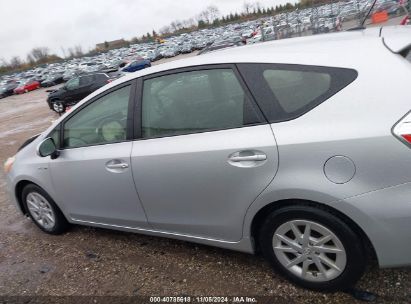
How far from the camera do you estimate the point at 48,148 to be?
11.1 ft

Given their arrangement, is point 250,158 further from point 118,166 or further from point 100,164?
point 100,164

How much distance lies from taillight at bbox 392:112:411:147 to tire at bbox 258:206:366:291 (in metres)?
0.57

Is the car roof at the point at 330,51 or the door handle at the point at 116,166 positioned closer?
the car roof at the point at 330,51

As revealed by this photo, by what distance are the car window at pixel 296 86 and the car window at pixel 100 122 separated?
1253mm

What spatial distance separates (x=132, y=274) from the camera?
3.03m

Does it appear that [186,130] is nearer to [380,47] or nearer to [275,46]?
[275,46]

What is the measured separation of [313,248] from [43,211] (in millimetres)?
2840

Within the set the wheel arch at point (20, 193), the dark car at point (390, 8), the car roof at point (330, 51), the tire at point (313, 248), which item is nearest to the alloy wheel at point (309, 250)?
the tire at point (313, 248)

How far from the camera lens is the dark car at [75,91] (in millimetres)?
16328

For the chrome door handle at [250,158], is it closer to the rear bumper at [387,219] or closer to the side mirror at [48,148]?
the rear bumper at [387,219]

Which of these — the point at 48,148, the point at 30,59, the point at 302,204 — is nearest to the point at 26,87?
the point at 48,148

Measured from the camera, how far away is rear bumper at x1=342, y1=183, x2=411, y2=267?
194cm

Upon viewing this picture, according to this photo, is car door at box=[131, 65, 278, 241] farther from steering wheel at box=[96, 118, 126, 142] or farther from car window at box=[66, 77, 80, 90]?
car window at box=[66, 77, 80, 90]

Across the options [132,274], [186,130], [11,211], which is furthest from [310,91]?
[11,211]
